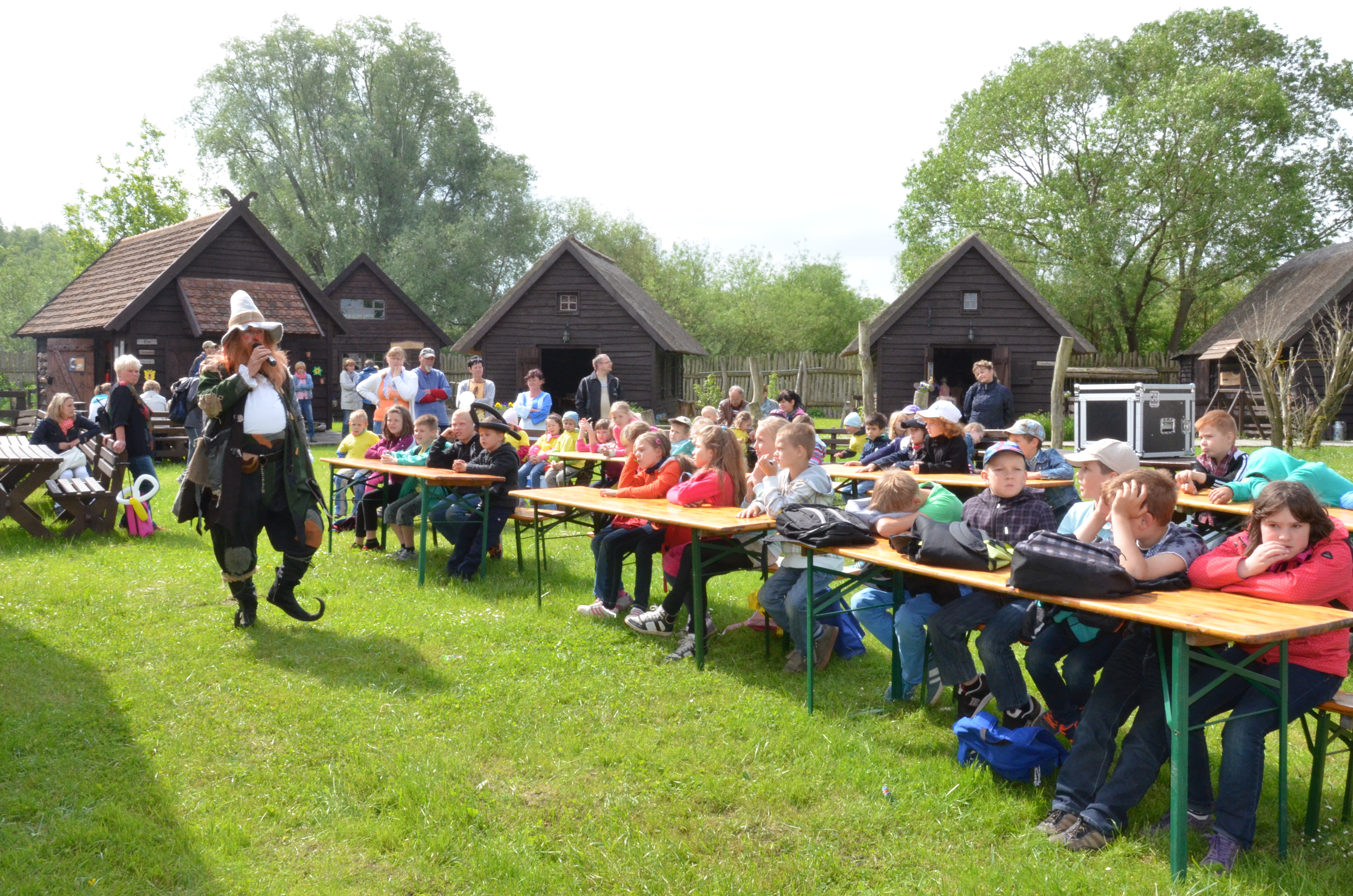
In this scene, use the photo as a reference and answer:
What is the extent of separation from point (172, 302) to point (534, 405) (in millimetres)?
13016

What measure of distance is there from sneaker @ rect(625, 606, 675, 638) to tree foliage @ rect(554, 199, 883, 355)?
39.9m

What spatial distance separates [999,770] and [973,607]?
0.75 metres

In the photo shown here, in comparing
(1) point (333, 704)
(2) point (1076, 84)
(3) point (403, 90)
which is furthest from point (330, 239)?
(1) point (333, 704)

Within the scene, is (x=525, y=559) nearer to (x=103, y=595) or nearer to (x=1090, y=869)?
(x=103, y=595)

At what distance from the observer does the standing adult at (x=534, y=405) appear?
12.3m

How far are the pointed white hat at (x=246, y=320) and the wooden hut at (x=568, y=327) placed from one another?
1903 centimetres

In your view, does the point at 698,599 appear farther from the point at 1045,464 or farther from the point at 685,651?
the point at 1045,464

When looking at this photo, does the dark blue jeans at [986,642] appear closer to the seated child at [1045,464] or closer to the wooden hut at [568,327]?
the seated child at [1045,464]

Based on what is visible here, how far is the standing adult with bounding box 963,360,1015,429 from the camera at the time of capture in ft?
42.7

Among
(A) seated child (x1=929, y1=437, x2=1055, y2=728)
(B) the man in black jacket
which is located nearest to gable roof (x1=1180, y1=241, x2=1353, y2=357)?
(B) the man in black jacket

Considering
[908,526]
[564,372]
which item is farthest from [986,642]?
[564,372]

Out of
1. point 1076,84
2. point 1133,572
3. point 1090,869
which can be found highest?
point 1076,84

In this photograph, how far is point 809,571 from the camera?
4910mm

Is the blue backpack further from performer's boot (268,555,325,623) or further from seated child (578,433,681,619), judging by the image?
performer's boot (268,555,325,623)
